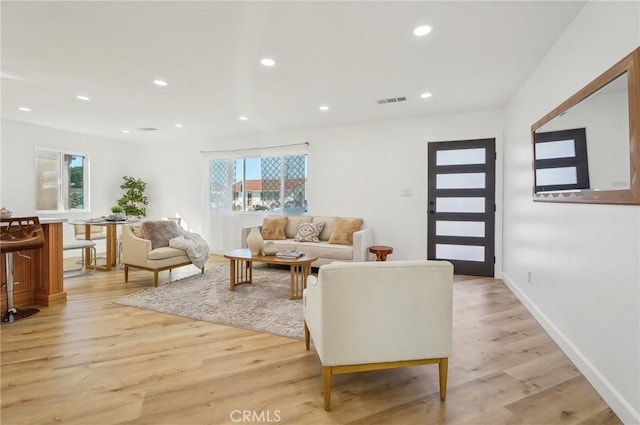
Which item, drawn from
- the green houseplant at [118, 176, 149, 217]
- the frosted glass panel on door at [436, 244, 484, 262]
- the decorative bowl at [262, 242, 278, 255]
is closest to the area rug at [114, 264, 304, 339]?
the decorative bowl at [262, 242, 278, 255]

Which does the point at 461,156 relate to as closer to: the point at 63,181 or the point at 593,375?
the point at 593,375

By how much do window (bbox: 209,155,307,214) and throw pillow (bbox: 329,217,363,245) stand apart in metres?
1.05

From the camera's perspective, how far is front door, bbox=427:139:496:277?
15.1 ft

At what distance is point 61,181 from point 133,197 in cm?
123

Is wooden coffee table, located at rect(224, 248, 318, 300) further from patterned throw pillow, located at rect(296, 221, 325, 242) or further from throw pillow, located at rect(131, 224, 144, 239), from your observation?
throw pillow, located at rect(131, 224, 144, 239)

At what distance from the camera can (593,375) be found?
1938 mm

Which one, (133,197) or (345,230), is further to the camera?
(133,197)

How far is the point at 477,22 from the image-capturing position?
233 cm

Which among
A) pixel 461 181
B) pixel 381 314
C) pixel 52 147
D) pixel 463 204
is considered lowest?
pixel 381 314

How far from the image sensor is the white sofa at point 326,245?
451cm

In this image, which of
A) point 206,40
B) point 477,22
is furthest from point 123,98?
point 477,22

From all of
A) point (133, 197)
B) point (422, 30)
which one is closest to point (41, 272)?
point (133, 197)

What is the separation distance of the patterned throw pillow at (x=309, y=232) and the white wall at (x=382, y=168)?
0.58 metres

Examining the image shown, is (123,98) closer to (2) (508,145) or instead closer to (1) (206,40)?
(1) (206,40)
